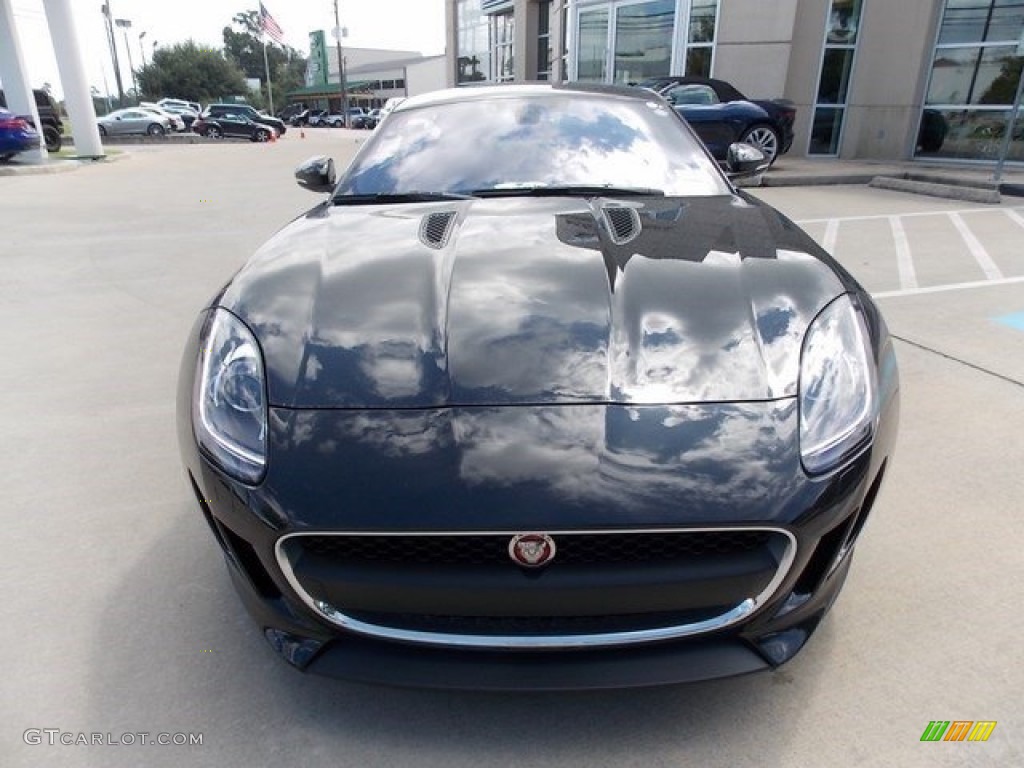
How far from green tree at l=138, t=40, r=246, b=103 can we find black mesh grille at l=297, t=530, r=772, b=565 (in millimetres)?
77367

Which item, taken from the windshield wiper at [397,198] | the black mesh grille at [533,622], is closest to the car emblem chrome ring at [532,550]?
the black mesh grille at [533,622]

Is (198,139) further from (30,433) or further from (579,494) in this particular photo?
(579,494)

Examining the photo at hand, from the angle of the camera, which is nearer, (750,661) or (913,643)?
(750,661)

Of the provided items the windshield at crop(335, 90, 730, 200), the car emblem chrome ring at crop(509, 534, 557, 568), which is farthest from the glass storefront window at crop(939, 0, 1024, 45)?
the car emblem chrome ring at crop(509, 534, 557, 568)

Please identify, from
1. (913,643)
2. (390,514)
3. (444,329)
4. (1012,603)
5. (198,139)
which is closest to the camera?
(390,514)

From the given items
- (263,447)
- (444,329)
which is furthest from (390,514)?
(444,329)

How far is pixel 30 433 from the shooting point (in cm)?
312

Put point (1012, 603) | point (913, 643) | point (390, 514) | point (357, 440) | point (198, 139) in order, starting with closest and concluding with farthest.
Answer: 1. point (390, 514)
2. point (357, 440)
3. point (913, 643)
4. point (1012, 603)
5. point (198, 139)

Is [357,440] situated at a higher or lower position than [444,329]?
lower

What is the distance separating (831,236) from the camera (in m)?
7.24

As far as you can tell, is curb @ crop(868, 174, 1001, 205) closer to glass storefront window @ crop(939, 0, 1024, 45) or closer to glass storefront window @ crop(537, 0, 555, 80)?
glass storefront window @ crop(939, 0, 1024, 45)

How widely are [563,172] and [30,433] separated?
261cm

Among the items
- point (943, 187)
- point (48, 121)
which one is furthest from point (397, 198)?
point (48, 121)

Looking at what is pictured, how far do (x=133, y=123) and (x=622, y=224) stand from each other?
35.0 metres
